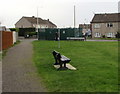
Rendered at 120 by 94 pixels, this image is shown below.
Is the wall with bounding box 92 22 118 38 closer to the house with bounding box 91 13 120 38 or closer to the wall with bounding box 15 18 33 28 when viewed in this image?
the house with bounding box 91 13 120 38

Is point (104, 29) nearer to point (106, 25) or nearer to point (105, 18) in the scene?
point (106, 25)

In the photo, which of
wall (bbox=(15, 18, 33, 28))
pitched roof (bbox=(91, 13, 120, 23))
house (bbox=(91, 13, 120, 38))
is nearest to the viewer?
house (bbox=(91, 13, 120, 38))

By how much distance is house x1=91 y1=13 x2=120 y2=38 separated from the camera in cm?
6775

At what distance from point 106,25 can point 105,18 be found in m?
2.16

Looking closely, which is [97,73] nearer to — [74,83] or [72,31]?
[74,83]

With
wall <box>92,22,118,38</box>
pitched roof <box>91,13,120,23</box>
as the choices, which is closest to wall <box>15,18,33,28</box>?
pitched roof <box>91,13,120,23</box>

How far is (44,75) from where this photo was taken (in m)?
9.42

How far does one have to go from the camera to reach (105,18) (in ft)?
228

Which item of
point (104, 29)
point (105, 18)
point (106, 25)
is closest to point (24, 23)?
point (105, 18)

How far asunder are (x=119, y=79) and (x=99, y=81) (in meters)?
0.76

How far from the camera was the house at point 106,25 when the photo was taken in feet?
222

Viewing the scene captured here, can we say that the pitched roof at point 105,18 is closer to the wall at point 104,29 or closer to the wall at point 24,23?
the wall at point 104,29

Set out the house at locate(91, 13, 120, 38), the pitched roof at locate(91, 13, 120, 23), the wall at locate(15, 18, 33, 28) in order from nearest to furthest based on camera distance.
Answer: the house at locate(91, 13, 120, 38)
the pitched roof at locate(91, 13, 120, 23)
the wall at locate(15, 18, 33, 28)

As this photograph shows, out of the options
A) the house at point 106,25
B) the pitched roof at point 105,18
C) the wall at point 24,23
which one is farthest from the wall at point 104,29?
the wall at point 24,23
